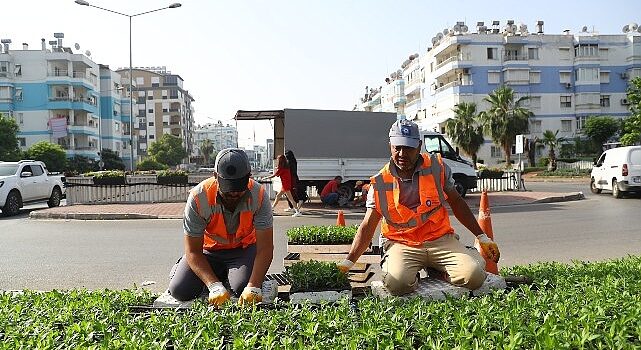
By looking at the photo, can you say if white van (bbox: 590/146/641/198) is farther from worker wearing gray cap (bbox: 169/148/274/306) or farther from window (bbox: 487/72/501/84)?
window (bbox: 487/72/501/84)

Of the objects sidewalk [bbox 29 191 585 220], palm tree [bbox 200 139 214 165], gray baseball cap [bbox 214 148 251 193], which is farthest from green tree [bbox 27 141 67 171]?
palm tree [bbox 200 139 214 165]

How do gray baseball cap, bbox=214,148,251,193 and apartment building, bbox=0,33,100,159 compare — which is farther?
apartment building, bbox=0,33,100,159

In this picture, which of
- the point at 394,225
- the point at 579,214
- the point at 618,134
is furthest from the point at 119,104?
the point at 394,225

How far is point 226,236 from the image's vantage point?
4832 millimetres

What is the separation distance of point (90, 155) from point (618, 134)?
200 feet

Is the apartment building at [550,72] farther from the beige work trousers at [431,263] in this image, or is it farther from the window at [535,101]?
the beige work trousers at [431,263]

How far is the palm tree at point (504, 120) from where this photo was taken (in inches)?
2104

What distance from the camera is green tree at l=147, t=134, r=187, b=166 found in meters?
90.8

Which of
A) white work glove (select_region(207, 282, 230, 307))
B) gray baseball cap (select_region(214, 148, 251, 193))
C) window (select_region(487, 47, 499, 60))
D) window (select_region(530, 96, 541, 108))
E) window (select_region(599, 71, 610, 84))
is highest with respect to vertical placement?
window (select_region(487, 47, 499, 60))

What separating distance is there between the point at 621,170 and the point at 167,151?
78.7m

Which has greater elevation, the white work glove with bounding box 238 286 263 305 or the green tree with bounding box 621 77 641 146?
the green tree with bounding box 621 77 641 146

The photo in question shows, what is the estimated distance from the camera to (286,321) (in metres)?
3.40

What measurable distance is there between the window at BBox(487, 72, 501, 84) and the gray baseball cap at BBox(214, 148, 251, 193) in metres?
62.6

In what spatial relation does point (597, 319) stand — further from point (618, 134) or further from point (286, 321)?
point (618, 134)
